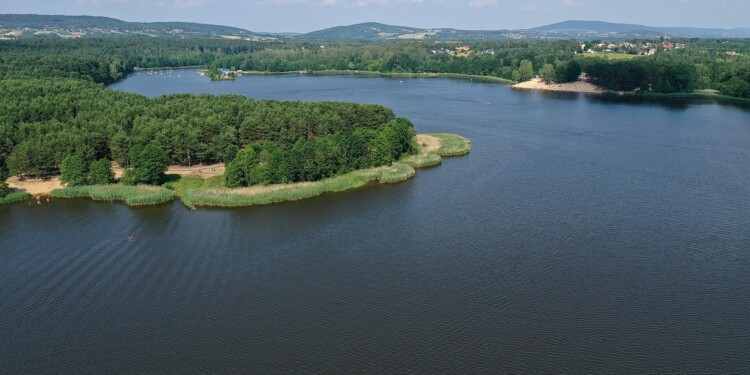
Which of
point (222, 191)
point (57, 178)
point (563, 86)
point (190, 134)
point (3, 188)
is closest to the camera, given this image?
point (222, 191)

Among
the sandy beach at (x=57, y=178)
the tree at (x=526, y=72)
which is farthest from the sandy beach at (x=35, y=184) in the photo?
the tree at (x=526, y=72)

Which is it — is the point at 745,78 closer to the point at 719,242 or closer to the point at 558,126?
the point at 558,126

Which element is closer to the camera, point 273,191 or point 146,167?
point 273,191

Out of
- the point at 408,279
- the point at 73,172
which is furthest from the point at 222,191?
the point at 408,279

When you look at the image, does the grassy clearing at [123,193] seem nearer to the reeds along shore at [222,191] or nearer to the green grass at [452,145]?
the reeds along shore at [222,191]

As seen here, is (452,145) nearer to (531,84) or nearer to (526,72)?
(531,84)

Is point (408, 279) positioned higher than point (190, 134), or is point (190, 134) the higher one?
point (190, 134)
